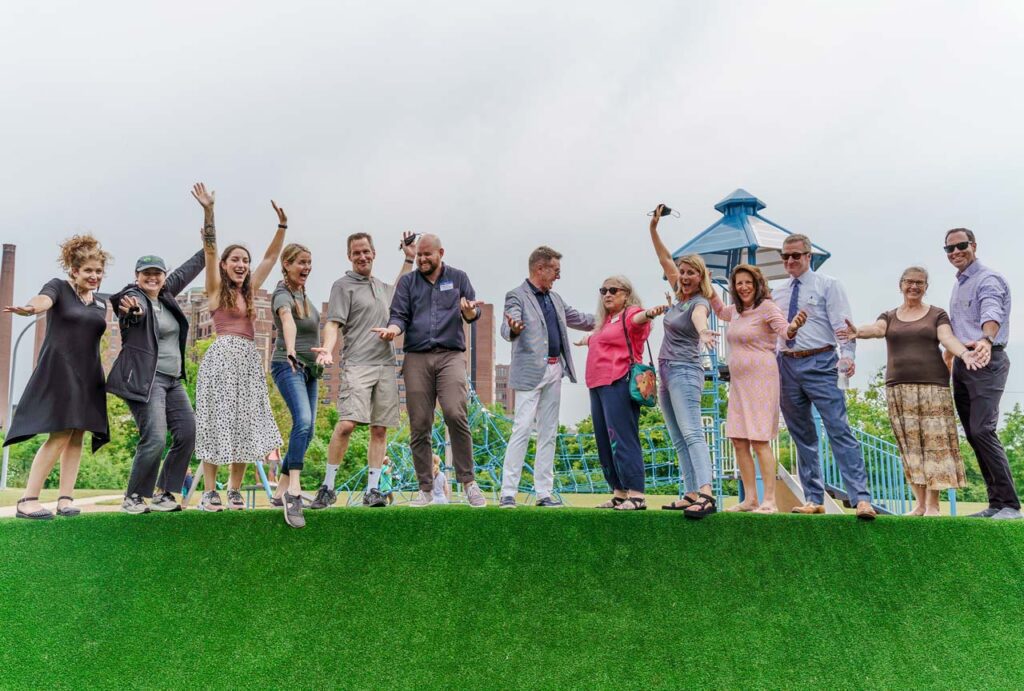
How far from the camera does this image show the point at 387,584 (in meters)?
5.79

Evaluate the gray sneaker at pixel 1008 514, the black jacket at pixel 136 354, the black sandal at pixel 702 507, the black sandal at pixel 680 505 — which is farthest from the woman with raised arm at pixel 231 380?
the gray sneaker at pixel 1008 514

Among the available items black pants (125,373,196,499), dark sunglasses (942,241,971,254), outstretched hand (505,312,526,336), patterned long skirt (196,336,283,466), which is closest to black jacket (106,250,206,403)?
black pants (125,373,196,499)

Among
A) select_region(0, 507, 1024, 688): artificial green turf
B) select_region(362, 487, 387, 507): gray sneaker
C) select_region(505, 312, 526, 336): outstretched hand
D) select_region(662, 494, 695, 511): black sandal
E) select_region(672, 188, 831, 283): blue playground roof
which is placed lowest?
select_region(0, 507, 1024, 688): artificial green turf

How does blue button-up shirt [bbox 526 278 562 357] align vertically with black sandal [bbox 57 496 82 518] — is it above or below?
above

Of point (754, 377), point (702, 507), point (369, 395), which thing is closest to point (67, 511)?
point (369, 395)

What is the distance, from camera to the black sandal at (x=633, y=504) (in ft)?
21.0

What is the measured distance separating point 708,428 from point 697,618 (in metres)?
6.10

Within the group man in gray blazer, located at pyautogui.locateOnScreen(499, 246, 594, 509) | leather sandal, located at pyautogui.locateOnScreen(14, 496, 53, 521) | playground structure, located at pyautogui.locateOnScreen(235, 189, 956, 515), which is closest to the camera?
leather sandal, located at pyautogui.locateOnScreen(14, 496, 53, 521)

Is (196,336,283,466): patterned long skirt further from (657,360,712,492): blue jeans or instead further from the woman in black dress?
(657,360,712,492): blue jeans

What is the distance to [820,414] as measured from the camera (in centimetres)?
659

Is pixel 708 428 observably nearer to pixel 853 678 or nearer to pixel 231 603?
pixel 853 678

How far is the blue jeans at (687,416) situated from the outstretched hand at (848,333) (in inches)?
49.5

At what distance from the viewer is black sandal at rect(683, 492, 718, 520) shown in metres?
6.08

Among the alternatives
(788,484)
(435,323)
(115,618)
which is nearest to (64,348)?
(115,618)
